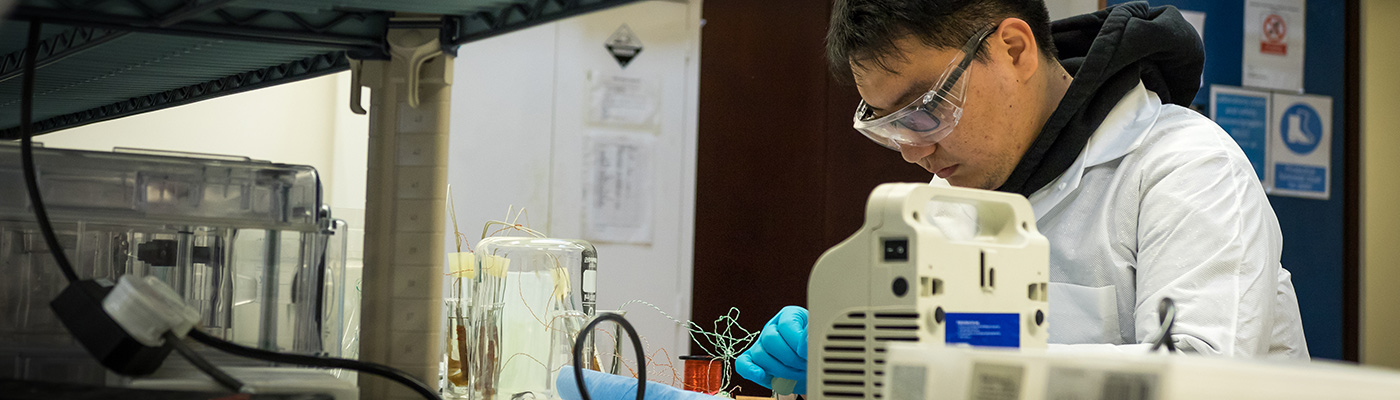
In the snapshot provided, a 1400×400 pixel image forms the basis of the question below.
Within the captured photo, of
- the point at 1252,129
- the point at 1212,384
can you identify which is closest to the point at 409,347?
the point at 1212,384

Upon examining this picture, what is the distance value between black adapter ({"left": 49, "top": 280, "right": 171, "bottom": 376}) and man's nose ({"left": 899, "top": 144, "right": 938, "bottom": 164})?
1024 mm

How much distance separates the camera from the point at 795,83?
3.65 metres

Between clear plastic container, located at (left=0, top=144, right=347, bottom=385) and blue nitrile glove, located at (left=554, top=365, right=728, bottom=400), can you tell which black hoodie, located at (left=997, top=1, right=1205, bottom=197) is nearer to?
blue nitrile glove, located at (left=554, top=365, right=728, bottom=400)

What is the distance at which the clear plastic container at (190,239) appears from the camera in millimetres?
789

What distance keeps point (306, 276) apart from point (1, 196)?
23 centimetres

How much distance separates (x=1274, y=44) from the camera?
10.8 feet

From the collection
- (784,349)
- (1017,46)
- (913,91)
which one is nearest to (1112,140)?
(1017,46)

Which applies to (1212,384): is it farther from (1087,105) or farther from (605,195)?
(605,195)

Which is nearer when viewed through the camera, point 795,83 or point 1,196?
point 1,196

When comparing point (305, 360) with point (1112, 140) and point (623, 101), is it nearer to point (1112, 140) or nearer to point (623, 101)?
point (1112, 140)

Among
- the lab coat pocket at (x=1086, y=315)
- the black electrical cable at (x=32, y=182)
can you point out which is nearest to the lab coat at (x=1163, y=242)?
the lab coat pocket at (x=1086, y=315)

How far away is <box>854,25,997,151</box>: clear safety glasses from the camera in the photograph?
1.27m

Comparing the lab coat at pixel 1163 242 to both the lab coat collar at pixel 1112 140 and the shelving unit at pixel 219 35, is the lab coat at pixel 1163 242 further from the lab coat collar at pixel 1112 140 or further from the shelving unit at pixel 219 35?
the shelving unit at pixel 219 35

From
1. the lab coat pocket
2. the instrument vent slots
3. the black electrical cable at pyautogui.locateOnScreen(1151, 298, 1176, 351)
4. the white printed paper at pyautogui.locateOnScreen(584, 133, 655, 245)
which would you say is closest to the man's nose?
the lab coat pocket
